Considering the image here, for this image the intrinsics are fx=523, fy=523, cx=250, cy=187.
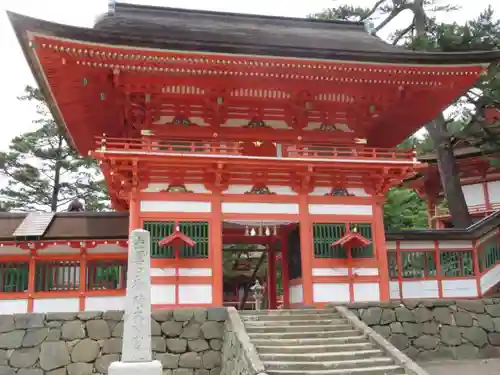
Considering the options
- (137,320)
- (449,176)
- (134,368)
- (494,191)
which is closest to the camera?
(134,368)

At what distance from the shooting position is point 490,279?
14203mm

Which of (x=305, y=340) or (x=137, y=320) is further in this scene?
(x=305, y=340)

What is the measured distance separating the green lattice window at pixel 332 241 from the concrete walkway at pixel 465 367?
290 centimetres

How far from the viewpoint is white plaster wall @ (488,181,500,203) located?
21797 mm

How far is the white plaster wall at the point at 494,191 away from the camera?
71.5 ft

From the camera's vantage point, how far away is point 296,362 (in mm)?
9117

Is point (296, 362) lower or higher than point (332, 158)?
lower

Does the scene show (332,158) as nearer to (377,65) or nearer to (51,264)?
(377,65)

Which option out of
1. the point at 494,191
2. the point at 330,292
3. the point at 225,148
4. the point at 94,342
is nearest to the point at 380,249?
the point at 330,292

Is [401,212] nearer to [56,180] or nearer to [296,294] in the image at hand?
[296,294]

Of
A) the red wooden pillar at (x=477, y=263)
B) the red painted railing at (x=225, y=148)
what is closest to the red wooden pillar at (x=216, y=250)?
the red painted railing at (x=225, y=148)

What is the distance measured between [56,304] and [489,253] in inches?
451

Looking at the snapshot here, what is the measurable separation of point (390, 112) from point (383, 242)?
384cm

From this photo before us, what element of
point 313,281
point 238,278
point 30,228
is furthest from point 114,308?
point 238,278
